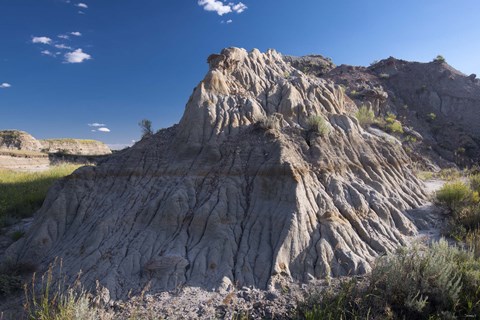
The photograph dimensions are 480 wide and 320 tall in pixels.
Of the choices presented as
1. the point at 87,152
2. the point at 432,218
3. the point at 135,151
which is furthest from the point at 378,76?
the point at 87,152

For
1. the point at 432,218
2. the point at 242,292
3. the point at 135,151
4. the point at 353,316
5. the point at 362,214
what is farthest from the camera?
the point at 135,151

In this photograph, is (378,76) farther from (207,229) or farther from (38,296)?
(38,296)

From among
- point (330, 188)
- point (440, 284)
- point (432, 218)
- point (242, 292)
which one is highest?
→ point (330, 188)

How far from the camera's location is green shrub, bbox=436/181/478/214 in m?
10.5

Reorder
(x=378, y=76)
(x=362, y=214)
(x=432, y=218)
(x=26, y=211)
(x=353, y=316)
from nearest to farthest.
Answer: (x=353, y=316)
(x=362, y=214)
(x=432, y=218)
(x=26, y=211)
(x=378, y=76)

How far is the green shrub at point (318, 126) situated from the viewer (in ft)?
35.6

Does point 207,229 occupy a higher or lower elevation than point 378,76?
lower

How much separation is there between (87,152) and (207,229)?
172 ft

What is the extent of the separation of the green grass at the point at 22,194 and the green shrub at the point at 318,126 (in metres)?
13.7

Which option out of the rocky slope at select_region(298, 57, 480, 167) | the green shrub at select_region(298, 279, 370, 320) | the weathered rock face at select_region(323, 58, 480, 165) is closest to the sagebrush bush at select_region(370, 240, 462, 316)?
the green shrub at select_region(298, 279, 370, 320)

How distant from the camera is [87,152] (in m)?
53.4

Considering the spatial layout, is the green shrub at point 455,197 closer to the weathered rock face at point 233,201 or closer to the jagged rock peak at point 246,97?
the weathered rock face at point 233,201

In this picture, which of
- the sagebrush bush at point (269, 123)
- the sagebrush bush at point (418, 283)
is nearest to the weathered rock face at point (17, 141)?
the sagebrush bush at point (269, 123)

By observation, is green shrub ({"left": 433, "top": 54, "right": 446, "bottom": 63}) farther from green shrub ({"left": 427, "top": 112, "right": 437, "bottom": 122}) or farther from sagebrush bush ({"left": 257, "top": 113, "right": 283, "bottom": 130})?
sagebrush bush ({"left": 257, "top": 113, "right": 283, "bottom": 130})
